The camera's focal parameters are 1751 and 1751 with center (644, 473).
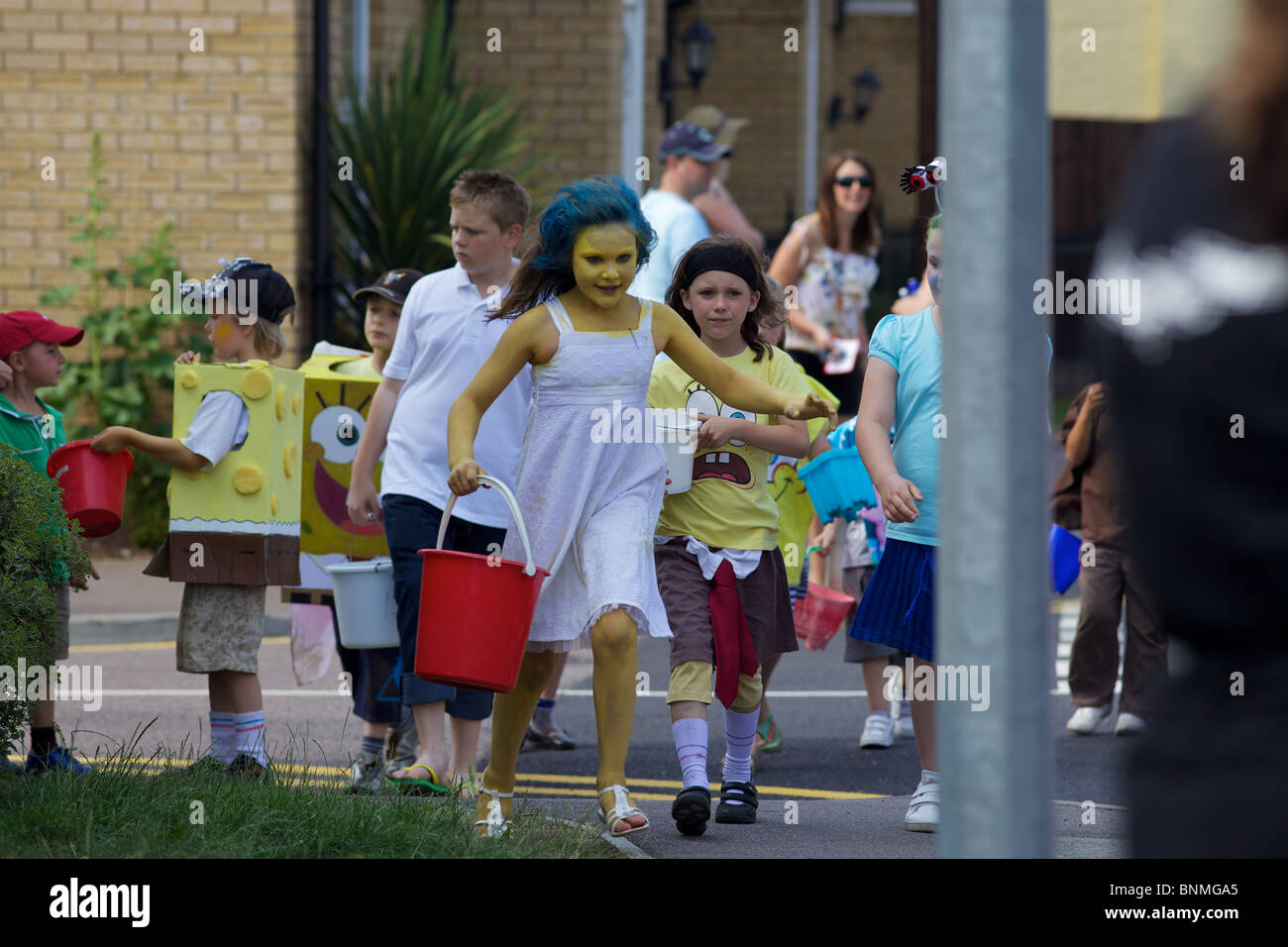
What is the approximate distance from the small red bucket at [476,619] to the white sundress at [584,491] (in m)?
0.41

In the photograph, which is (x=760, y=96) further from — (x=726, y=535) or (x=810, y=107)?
(x=726, y=535)

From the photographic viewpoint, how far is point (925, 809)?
5.18m

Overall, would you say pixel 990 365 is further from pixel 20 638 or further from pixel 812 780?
pixel 812 780

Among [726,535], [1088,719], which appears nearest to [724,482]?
[726,535]

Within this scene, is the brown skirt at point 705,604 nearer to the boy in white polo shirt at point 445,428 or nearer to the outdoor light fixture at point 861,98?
the boy in white polo shirt at point 445,428

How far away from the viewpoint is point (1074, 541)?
7.23 meters

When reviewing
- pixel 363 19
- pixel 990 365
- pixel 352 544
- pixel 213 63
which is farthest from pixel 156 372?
pixel 990 365

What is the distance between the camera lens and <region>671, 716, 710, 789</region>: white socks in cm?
511

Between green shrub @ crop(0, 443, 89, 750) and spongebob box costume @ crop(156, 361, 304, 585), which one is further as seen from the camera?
spongebob box costume @ crop(156, 361, 304, 585)

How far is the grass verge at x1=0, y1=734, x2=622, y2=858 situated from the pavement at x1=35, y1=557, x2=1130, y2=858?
0.33 metres

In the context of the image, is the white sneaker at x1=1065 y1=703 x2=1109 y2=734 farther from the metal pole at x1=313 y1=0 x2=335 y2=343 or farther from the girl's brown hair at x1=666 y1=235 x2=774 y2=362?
the metal pole at x1=313 y1=0 x2=335 y2=343

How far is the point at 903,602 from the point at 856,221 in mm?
4468

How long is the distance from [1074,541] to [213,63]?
23.8ft

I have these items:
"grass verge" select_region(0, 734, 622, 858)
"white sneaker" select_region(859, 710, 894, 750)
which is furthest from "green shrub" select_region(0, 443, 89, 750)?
"white sneaker" select_region(859, 710, 894, 750)
